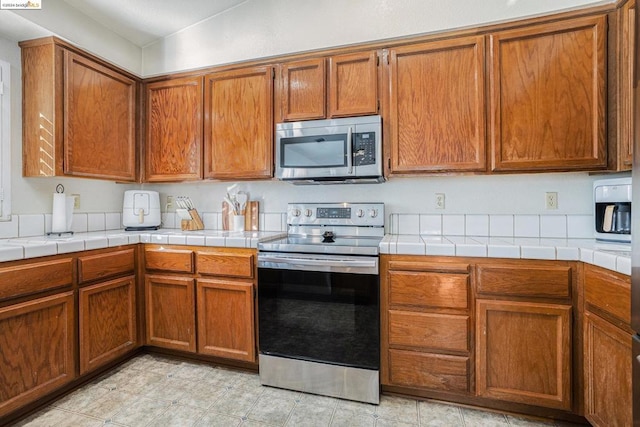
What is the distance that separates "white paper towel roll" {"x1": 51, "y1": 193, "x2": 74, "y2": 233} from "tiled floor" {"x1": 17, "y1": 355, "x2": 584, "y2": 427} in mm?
1032

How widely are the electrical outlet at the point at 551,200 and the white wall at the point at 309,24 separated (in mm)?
1052

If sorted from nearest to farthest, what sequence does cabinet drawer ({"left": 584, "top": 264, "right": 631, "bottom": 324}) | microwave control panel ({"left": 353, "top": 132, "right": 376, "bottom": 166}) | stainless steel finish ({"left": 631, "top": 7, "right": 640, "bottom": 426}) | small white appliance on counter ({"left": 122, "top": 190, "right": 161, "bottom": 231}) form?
stainless steel finish ({"left": 631, "top": 7, "right": 640, "bottom": 426}), cabinet drawer ({"left": 584, "top": 264, "right": 631, "bottom": 324}), microwave control panel ({"left": 353, "top": 132, "right": 376, "bottom": 166}), small white appliance on counter ({"left": 122, "top": 190, "right": 161, "bottom": 231})

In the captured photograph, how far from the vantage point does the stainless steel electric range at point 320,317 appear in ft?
5.71

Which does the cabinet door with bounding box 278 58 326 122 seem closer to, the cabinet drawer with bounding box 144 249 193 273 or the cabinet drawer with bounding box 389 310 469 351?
the cabinet drawer with bounding box 144 249 193 273

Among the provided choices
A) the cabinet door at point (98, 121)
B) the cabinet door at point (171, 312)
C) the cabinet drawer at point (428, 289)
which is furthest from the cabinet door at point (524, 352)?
the cabinet door at point (98, 121)

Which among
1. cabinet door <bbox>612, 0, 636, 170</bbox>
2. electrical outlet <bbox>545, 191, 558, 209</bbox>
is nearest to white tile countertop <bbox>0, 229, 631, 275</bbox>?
electrical outlet <bbox>545, 191, 558, 209</bbox>

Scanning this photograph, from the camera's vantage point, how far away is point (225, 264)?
6.68 ft

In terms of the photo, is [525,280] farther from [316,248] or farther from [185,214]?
[185,214]

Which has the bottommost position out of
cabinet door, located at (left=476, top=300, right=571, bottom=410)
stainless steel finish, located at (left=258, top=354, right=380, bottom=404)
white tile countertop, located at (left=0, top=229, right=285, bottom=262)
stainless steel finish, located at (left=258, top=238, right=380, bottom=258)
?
stainless steel finish, located at (left=258, top=354, right=380, bottom=404)

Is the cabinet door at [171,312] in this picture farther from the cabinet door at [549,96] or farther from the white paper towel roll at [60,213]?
the cabinet door at [549,96]

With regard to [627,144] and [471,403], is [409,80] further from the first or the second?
[471,403]

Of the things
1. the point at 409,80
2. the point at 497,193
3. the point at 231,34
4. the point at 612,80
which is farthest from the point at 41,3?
the point at 612,80

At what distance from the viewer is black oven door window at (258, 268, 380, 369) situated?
5.71 ft

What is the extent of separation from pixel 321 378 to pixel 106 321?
141cm
